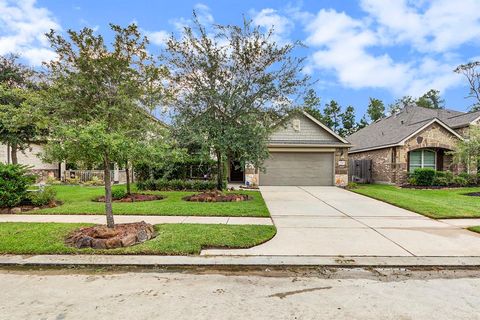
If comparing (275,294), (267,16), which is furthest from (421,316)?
(267,16)

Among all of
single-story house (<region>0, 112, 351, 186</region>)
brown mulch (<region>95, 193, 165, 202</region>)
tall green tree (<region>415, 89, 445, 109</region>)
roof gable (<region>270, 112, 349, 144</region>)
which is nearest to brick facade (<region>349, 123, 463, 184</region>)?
single-story house (<region>0, 112, 351, 186</region>)

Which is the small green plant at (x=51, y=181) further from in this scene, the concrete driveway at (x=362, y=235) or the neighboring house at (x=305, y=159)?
the concrete driveway at (x=362, y=235)

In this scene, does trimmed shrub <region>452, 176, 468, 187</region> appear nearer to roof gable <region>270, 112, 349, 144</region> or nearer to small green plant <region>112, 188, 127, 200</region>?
roof gable <region>270, 112, 349, 144</region>

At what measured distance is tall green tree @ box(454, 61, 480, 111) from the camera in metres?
28.9

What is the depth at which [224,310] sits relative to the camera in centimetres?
301

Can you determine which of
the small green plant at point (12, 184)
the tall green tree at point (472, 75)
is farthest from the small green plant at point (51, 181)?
the tall green tree at point (472, 75)

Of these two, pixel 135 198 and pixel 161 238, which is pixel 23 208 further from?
pixel 161 238

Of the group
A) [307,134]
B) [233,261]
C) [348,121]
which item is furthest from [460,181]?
[348,121]

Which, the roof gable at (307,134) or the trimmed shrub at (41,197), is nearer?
the trimmed shrub at (41,197)

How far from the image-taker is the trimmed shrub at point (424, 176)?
16.6 meters

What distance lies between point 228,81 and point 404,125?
1550 cm

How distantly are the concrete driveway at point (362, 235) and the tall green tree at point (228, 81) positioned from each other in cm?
316

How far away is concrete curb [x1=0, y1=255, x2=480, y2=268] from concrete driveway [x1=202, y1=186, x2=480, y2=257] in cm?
23

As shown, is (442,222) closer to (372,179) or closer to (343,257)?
(343,257)
